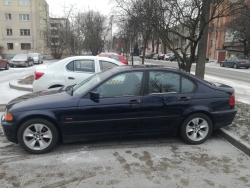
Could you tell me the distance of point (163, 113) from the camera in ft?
13.5

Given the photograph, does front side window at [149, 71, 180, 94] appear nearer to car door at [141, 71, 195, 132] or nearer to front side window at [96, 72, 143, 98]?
car door at [141, 71, 195, 132]

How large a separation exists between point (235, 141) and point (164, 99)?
1713mm

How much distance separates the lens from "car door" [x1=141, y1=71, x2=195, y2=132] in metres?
4.07

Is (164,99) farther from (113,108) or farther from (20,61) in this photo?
(20,61)

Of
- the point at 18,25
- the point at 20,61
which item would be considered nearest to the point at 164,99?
the point at 20,61

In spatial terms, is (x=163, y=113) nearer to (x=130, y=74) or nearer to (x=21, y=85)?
(x=130, y=74)

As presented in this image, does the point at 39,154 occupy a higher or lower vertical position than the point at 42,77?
lower

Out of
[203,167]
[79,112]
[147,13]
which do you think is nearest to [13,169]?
[79,112]

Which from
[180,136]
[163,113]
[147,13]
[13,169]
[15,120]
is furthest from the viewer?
[147,13]

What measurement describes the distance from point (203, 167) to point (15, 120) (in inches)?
128

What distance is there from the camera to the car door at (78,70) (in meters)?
6.47

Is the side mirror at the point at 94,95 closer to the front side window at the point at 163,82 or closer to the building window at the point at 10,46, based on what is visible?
the front side window at the point at 163,82

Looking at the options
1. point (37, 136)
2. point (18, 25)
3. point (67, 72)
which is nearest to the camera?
point (37, 136)

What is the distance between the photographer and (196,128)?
4328 mm
